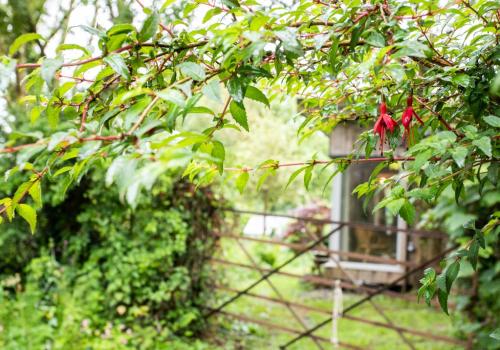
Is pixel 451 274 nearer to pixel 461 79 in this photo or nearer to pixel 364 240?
pixel 461 79

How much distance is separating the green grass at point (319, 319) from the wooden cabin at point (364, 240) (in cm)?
35

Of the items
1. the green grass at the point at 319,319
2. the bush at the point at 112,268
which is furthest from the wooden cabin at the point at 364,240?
the bush at the point at 112,268

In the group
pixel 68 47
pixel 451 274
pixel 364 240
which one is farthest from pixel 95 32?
pixel 364 240

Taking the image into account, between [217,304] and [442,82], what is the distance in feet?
12.5

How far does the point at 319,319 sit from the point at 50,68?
17.2 ft

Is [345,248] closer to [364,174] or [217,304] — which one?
[364,174]

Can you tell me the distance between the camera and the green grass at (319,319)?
4.57 meters

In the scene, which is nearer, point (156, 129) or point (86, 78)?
point (156, 129)

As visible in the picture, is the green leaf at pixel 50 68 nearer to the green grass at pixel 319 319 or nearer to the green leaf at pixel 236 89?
the green leaf at pixel 236 89

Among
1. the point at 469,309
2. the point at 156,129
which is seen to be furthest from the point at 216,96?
the point at 469,309

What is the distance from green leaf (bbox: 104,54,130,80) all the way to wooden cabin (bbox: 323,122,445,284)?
5606mm

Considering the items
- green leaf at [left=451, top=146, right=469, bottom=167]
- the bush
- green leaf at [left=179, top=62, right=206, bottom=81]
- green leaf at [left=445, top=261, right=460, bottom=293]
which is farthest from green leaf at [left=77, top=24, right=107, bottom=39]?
the bush

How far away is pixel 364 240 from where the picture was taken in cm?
686

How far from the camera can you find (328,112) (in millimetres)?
1268
